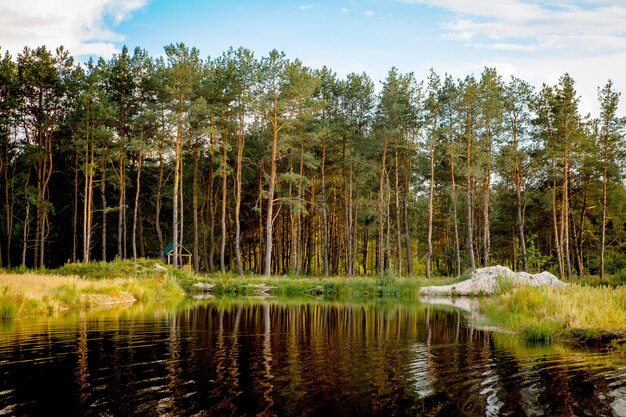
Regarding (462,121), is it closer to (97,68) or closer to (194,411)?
(97,68)

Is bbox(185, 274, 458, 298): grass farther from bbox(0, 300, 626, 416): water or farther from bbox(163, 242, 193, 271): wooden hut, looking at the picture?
bbox(0, 300, 626, 416): water

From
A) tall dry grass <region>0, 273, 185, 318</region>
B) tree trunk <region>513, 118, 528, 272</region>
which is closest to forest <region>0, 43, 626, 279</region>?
tree trunk <region>513, 118, 528, 272</region>

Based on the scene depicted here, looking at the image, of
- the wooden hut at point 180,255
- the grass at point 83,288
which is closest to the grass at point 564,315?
the grass at point 83,288

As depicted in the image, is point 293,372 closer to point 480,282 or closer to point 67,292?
point 67,292

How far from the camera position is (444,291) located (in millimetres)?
35875

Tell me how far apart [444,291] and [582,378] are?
27.6 metres

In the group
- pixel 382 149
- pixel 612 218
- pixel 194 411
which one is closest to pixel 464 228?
pixel 612 218

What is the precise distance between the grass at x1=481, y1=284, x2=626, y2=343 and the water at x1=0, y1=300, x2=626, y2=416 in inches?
43.3

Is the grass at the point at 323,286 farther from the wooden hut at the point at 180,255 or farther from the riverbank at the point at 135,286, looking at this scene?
the wooden hut at the point at 180,255

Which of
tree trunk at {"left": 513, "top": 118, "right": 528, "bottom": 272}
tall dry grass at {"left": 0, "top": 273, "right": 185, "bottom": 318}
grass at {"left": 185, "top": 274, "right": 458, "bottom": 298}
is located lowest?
grass at {"left": 185, "top": 274, "right": 458, "bottom": 298}

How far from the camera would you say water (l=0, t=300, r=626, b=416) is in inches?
275

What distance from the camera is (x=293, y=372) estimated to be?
929 centimetres

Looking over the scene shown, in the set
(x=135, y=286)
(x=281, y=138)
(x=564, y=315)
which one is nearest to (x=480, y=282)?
(x=281, y=138)

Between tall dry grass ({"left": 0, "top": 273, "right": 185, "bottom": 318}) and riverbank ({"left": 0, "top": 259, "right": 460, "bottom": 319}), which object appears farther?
riverbank ({"left": 0, "top": 259, "right": 460, "bottom": 319})
